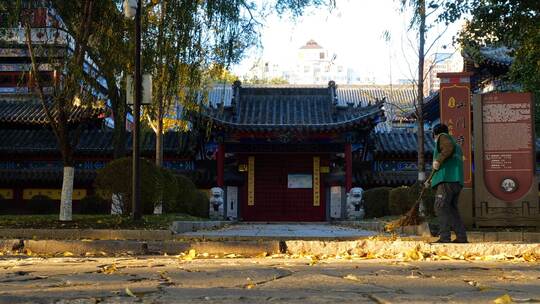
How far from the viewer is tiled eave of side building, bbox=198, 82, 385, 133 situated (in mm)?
21172

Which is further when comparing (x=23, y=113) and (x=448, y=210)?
(x=23, y=113)

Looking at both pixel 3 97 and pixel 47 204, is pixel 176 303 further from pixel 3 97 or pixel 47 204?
pixel 3 97

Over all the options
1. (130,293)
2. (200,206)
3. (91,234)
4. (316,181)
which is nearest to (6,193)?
(200,206)

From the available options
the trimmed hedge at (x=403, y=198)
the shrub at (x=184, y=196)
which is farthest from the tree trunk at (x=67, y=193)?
the trimmed hedge at (x=403, y=198)

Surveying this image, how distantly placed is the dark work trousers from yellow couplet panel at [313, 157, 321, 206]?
1451 cm

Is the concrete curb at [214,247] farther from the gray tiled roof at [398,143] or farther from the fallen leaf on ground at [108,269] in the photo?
the gray tiled roof at [398,143]

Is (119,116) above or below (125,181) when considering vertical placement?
above

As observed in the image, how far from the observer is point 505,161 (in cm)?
1002

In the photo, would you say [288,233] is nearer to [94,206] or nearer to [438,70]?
[94,206]

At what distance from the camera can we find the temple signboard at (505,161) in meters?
9.91

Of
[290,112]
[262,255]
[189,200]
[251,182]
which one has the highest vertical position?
A: [290,112]

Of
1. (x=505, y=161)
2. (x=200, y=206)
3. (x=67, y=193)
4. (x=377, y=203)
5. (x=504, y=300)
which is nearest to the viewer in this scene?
(x=504, y=300)

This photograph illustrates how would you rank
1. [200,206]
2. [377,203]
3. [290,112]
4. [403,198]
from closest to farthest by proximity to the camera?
1. [403,198]
2. [377,203]
3. [200,206]
4. [290,112]

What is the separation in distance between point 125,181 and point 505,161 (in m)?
6.63
